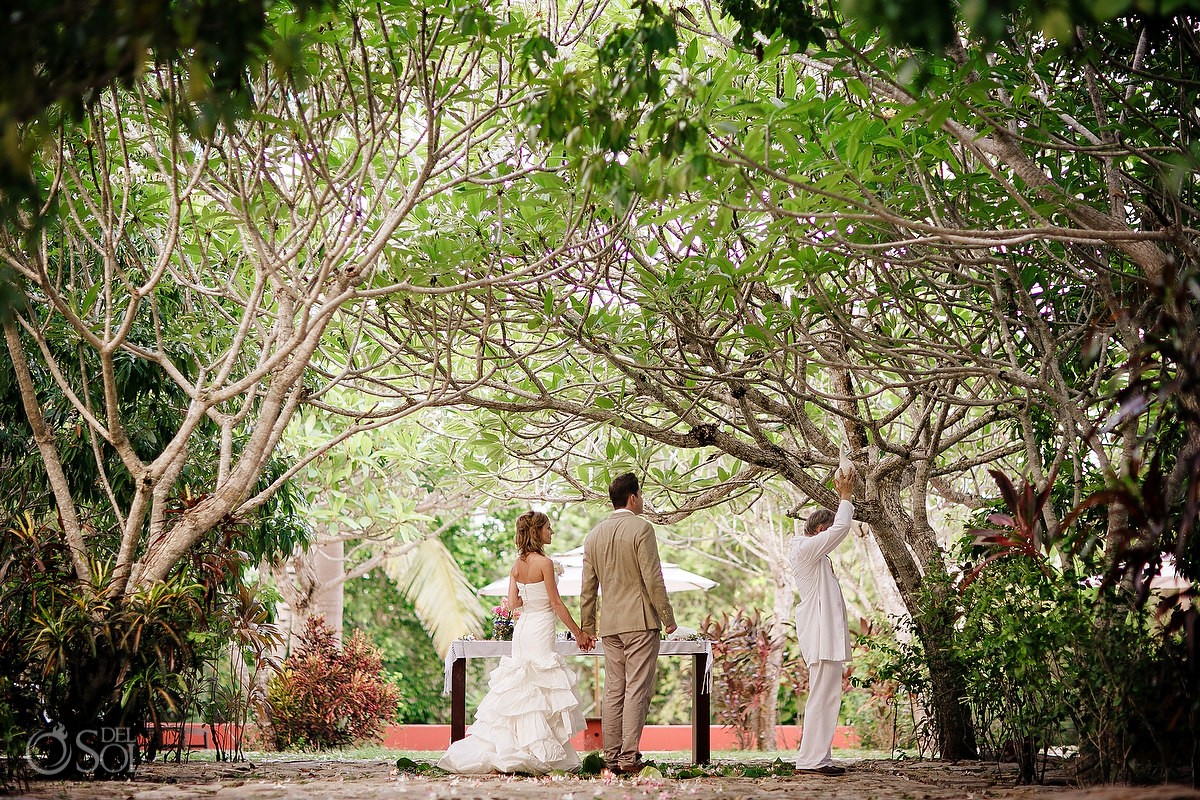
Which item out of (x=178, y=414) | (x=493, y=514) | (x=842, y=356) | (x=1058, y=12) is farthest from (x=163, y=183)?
(x=493, y=514)

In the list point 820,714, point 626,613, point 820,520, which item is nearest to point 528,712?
point 626,613

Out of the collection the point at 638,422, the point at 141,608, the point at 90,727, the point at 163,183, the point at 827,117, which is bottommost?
the point at 90,727

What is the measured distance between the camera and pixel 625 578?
7.09m

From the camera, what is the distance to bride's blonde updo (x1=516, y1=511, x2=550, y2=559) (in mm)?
7605

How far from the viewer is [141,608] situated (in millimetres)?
6164

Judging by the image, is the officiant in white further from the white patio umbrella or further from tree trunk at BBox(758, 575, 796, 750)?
tree trunk at BBox(758, 575, 796, 750)

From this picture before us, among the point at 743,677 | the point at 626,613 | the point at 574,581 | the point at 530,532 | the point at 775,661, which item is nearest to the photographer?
the point at 626,613

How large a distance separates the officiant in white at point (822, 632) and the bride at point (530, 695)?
1612 mm

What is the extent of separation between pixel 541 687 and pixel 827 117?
445 centimetres

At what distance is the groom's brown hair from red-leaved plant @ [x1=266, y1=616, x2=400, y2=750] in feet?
20.7

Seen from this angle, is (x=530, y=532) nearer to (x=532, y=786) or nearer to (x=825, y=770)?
(x=532, y=786)

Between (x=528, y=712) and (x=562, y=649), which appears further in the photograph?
(x=562, y=649)

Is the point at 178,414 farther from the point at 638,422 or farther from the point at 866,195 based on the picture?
the point at 866,195

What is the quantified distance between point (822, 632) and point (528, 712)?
2183 millimetres
